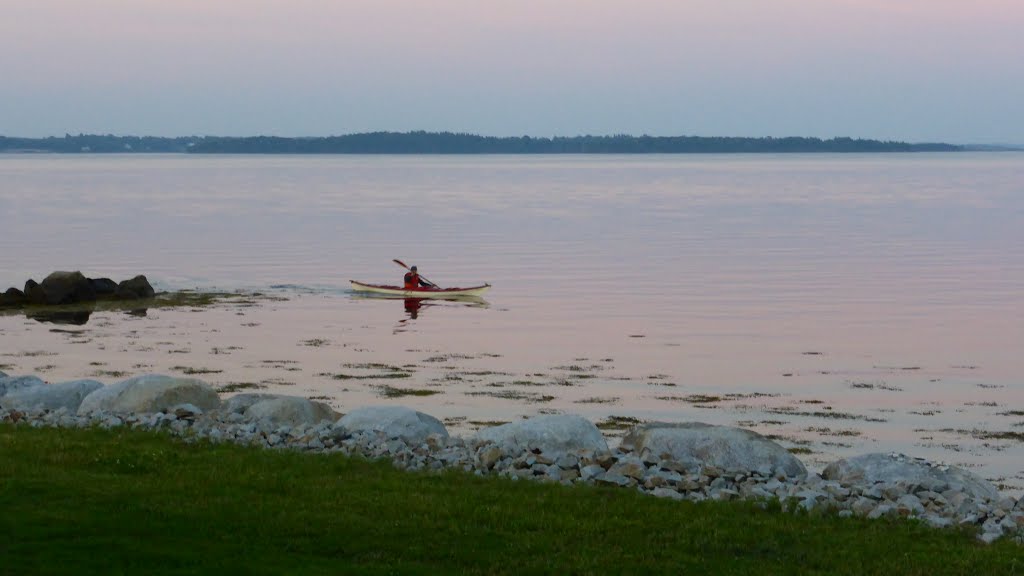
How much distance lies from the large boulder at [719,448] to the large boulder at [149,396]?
7.48 metres

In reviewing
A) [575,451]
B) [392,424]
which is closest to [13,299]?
[392,424]

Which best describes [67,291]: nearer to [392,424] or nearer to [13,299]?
[13,299]

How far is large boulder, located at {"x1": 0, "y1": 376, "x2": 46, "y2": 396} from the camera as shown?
24.2 m

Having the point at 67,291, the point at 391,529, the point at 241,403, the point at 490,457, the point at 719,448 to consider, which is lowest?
the point at 67,291

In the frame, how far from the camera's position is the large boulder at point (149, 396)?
2195 centimetres

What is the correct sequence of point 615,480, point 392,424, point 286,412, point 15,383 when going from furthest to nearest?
point 15,383 → point 286,412 → point 392,424 → point 615,480

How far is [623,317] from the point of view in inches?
1650

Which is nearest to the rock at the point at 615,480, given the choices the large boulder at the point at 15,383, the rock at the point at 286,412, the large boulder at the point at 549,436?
the large boulder at the point at 549,436

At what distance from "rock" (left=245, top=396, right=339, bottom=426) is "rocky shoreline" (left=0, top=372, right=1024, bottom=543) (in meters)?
0.02

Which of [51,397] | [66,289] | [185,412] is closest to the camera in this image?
[185,412]

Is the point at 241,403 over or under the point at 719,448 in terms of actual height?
under

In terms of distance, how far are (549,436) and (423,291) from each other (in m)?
30.7

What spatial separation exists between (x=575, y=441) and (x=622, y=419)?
263 inches

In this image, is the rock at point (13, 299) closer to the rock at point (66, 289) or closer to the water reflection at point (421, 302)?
the rock at point (66, 289)
